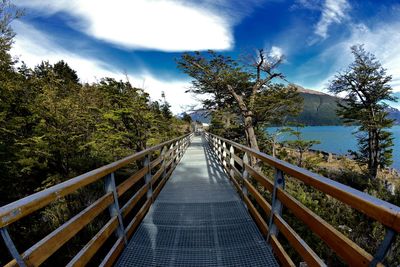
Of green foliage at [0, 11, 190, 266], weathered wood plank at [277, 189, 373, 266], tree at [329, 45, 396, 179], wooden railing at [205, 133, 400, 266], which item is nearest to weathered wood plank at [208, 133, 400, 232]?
wooden railing at [205, 133, 400, 266]

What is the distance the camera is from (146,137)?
30.2 feet

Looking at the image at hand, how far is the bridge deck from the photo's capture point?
2.38 metres

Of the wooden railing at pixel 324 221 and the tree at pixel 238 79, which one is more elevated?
the tree at pixel 238 79

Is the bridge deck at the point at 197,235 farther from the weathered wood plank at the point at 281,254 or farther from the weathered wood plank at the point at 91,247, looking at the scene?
the weathered wood plank at the point at 91,247

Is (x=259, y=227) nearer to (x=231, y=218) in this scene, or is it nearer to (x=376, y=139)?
(x=231, y=218)

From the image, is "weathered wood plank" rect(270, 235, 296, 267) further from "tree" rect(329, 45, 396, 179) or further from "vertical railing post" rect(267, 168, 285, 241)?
"tree" rect(329, 45, 396, 179)

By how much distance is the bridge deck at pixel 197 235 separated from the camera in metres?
2.38

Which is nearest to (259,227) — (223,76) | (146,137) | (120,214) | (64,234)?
(120,214)

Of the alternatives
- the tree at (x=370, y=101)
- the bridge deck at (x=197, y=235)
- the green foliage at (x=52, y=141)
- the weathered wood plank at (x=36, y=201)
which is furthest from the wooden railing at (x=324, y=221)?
the tree at (x=370, y=101)

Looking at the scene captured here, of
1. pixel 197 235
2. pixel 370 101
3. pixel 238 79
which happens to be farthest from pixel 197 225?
pixel 370 101

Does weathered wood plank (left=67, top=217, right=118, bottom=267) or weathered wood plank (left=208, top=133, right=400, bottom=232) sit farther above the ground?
weathered wood plank (left=208, top=133, right=400, bottom=232)

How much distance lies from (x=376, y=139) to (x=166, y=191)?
56.3 ft

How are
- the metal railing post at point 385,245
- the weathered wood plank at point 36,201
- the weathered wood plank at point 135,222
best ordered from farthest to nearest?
1. the weathered wood plank at point 135,222
2. the weathered wood plank at point 36,201
3. the metal railing post at point 385,245

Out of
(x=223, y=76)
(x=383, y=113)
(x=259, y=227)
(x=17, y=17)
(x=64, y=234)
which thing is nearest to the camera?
(x=64, y=234)
